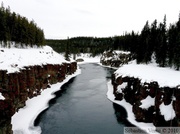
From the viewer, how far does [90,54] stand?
612ft

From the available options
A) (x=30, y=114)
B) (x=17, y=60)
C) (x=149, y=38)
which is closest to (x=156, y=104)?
(x=30, y=114)

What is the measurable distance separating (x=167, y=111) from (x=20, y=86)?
23.1 m

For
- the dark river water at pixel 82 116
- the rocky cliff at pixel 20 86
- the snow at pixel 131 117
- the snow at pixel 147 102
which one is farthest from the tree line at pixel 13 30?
the snow at pixel 147 102

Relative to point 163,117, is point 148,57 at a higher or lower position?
higher

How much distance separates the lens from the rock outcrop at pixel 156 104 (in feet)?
75.8

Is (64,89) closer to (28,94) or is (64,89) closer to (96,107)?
(28,94)

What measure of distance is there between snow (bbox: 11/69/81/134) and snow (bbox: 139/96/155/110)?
14.7 meters

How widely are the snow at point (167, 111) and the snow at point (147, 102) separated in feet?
7.43

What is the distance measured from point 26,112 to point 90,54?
158524 mm

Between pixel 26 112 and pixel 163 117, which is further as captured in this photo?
pixel 26 112

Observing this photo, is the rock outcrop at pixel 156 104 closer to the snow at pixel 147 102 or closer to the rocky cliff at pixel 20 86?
the snow at pixel 147 102

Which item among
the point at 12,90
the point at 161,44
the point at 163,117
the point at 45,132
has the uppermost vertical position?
the point at 161,44

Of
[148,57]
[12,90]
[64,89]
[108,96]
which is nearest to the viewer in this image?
[12,90]

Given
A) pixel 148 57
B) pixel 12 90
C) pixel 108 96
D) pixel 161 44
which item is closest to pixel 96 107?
pixel 108 96
